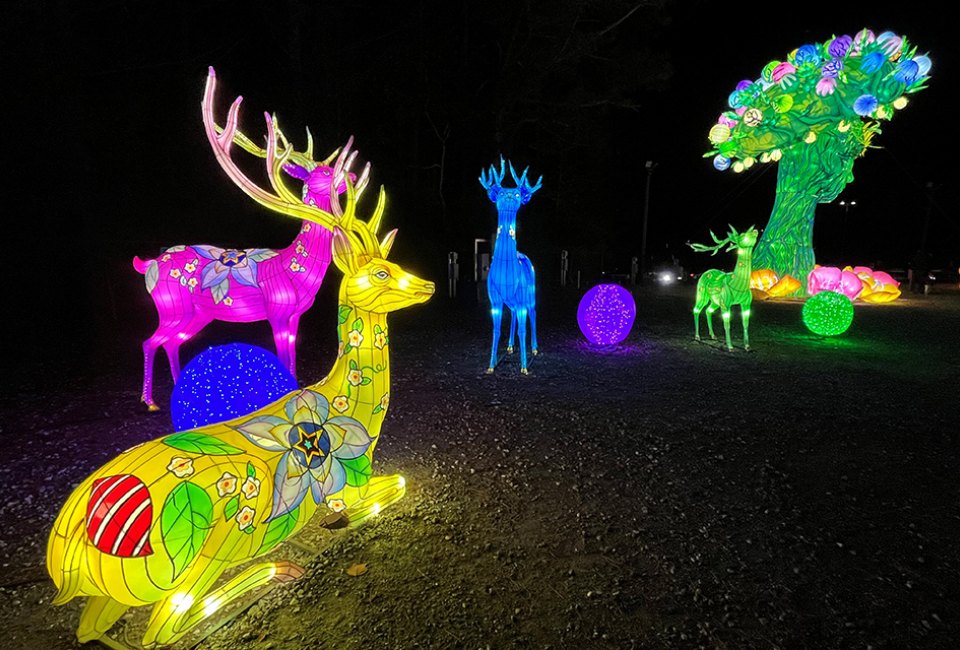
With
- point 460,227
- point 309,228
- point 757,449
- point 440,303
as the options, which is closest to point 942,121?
point 460,227

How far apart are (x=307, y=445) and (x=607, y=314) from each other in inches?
234

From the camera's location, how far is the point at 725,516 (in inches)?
124

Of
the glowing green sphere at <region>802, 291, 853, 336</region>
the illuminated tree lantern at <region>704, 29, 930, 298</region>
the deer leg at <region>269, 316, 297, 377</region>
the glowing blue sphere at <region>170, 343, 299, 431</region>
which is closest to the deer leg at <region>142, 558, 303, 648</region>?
the glowing blue sphere at <region>170, 343, 299, 431</region>

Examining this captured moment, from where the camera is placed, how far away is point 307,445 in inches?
95.0

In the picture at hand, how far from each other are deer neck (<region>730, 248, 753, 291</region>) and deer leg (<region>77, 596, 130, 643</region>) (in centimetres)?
767

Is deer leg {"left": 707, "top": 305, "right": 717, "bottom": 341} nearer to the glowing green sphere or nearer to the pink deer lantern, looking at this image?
the glowing green sphere

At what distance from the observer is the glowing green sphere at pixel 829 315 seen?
27.4 feet

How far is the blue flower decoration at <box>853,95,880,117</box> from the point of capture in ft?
39.4

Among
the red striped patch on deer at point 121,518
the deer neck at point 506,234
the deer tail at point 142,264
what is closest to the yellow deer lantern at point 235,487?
the red striped patch on deer at point 121,518

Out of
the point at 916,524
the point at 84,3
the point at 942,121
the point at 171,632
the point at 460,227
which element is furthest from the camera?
the point at 942,121

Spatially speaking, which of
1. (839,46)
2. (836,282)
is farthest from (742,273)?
(839,46)

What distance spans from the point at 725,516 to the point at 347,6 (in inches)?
591

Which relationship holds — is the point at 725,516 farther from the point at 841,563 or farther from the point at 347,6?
the point at 347,6

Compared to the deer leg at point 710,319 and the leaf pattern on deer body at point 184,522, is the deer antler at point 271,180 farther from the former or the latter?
the deer leg at point 710,319
